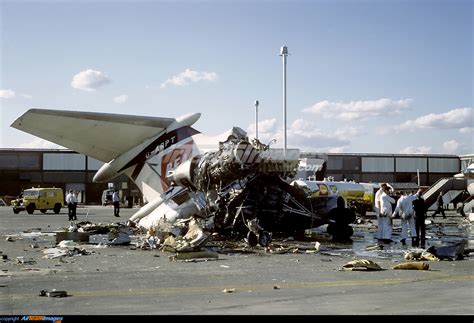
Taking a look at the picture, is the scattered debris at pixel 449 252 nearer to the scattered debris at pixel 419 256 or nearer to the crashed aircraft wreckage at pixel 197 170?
the scattered debris at pixel 419 256

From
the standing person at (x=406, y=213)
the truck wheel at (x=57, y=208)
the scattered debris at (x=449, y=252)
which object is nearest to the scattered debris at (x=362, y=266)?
the scattered debris at (x=449, y=252)

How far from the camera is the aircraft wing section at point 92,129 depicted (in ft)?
72.5

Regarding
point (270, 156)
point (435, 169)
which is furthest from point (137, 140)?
point (435, 169)

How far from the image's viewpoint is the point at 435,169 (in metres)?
80.5

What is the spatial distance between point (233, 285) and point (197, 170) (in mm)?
10666

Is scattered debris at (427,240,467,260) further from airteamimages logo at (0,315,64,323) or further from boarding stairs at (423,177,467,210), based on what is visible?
boarding stairs at (423,177,467,210)

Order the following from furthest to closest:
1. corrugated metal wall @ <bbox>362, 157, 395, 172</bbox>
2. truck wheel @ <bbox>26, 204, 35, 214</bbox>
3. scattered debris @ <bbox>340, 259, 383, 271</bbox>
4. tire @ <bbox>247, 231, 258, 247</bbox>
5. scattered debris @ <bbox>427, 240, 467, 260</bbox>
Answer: corrugated metal wall @ <bbox>362, 157, 395, 172</bbox> < truck wheel @ <bbox>26, 204, 35, 214</bbox> < tire @ <bbox>247, 231, 258, 247</bbox> < scattered debris @ <bbox>427, 240, 467, 260</bbox> < scattered debris @ <bbox>340, 259, 383, 271</bbox>

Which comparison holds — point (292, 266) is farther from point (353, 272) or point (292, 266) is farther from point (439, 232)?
point (439, 232)

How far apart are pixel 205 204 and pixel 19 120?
24.5 ft

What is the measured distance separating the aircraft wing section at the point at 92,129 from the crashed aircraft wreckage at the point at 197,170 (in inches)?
1.4

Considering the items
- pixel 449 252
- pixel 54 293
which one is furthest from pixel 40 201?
pixel 54 293

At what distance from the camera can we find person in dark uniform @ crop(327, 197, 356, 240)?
2078cm

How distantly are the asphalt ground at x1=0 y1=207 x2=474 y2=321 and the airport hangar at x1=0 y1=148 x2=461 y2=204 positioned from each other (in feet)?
189

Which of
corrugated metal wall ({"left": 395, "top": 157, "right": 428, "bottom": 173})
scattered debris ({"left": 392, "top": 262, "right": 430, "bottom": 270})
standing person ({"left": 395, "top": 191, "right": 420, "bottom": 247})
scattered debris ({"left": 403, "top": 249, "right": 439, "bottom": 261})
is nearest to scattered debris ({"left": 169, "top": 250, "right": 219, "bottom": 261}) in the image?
scattered debris ({"left": 392, "top": 262, "right": 430, "bottom": 270})
